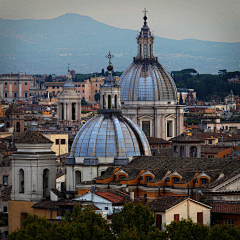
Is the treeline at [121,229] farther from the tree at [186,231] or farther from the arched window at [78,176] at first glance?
the arched window at [78,176]

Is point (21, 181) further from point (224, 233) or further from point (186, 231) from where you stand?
point (224, 233)

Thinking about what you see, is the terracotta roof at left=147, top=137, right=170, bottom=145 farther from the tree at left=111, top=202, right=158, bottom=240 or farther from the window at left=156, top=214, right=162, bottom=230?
the tree at left=111, top=202, right=158, bottom=240

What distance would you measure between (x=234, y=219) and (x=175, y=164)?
6.58 meters

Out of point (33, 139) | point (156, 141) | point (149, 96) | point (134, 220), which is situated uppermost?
point (149, 96)

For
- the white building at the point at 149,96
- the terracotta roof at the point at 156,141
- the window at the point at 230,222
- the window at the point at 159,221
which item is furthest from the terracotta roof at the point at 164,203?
the white building at the point at 149,96

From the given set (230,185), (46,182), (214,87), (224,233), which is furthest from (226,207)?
(214,87)

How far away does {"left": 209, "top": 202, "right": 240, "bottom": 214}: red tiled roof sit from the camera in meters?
39.7

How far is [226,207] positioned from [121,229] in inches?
194

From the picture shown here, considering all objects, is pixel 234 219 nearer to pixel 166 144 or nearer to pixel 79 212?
pixel 79 212

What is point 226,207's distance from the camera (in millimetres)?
40219

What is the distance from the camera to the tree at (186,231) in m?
35.6

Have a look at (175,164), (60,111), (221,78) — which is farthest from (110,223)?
(221,78)

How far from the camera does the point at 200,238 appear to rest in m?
35.7

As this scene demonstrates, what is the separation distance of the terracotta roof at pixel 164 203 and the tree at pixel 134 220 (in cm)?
102
